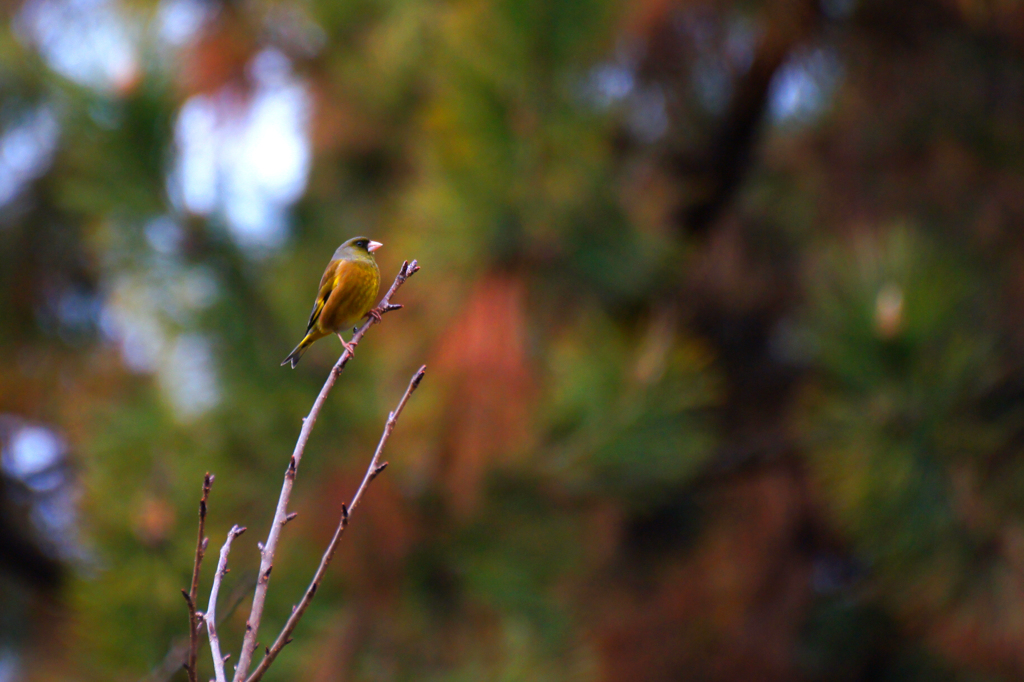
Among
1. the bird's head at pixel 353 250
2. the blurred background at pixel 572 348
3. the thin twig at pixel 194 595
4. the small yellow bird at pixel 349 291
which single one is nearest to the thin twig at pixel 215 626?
the thin twig at pixel 194 595

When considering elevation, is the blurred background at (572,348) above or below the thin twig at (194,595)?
above

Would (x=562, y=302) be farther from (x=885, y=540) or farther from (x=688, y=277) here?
(x=885, y=540)

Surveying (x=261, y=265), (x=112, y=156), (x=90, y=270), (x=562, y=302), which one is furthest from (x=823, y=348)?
(x=90, y=270)

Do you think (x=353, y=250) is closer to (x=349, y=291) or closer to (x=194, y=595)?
(x=349, y=291)

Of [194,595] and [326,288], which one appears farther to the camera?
[326,288]

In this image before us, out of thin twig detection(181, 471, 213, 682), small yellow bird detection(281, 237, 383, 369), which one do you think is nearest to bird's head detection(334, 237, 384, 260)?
small yellow bird detection(281, 237, 383, 369)

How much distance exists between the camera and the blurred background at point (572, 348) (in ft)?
6.32

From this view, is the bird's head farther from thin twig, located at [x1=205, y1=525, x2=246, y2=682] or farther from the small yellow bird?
thin twig, located at [x1=205, y1=525, x2=246, y2=682]

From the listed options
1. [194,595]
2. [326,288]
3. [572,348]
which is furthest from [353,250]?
[572,348]

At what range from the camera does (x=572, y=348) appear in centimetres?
230

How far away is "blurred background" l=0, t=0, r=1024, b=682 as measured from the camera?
1927 mm

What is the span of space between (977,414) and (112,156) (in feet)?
6.20

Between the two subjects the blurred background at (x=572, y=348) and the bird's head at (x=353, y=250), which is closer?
the bird's head at (x=353, y=250)

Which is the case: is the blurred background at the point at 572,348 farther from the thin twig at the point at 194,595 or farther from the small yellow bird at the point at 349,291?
→ the thin twig at the point at 194,595
